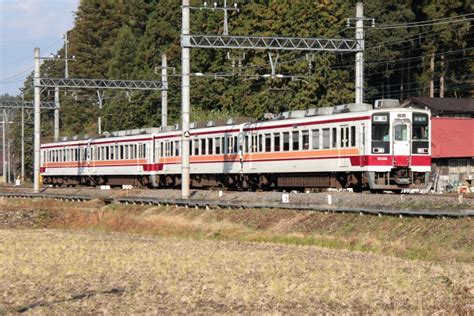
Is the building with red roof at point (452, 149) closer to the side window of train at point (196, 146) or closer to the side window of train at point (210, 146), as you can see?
the side window of train at point (196, 146)

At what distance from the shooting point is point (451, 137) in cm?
5841

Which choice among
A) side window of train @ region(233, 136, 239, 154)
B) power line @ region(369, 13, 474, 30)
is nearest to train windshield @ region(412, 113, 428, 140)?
side window of train @ region(233, 136, 239, 154)

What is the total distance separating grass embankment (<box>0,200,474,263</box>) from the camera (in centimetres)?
2403

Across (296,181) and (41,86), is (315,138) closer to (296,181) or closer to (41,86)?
(296,181)

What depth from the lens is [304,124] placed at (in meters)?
37.7

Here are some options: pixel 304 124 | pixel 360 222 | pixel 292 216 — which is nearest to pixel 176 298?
pixel 360 222

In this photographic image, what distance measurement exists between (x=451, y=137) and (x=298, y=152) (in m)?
22.7

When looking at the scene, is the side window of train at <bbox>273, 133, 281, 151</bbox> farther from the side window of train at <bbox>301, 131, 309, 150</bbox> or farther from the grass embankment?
the grass embankment

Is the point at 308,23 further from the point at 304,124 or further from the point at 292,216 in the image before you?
the point at 292,216

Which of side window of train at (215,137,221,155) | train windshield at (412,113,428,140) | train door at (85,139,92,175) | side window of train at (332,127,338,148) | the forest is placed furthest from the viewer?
the forest

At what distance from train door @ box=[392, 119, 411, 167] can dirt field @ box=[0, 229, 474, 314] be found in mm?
9425

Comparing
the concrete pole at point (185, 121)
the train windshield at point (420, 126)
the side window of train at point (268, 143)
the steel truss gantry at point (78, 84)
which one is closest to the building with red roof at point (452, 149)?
the steel truss gantry at point (78, 84)

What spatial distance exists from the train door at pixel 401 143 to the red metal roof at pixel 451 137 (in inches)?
909

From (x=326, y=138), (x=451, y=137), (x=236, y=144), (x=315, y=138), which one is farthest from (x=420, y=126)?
(x=451, y=137)
